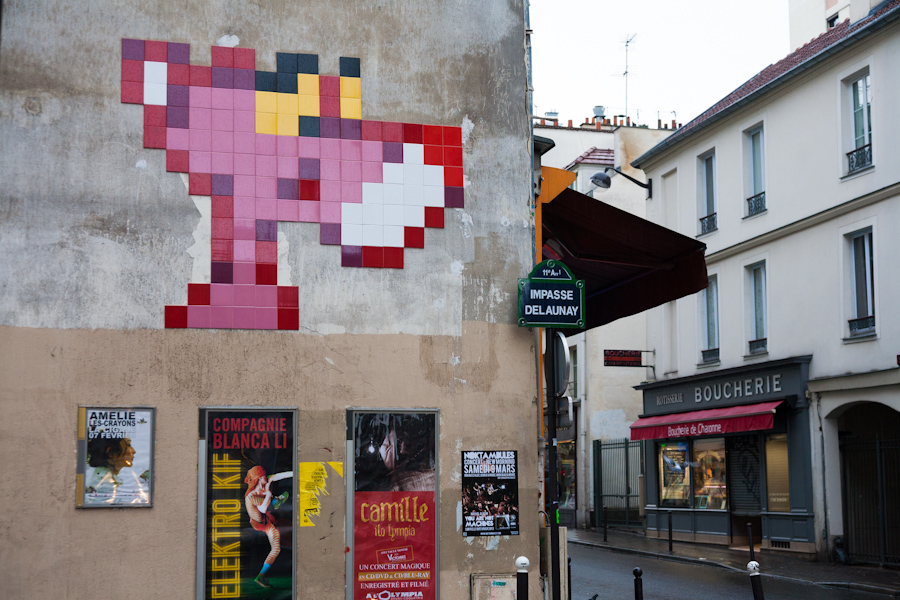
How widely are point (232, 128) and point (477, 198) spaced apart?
91.6 inches

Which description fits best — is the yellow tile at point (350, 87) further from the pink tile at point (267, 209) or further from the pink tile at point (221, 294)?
the pink tile at point (221, 294)

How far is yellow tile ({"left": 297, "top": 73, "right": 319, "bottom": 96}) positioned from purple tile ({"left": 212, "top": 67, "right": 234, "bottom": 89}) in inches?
23.6

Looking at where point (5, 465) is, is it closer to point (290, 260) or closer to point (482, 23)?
point (290, 260)

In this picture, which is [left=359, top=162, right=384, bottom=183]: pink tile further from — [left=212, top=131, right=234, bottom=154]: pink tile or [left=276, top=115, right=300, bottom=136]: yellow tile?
[left=212, top=131, right=234, bottom=154]: pink tile

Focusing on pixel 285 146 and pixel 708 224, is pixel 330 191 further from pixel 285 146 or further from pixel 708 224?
pixel 708 224

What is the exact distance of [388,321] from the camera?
891 cm

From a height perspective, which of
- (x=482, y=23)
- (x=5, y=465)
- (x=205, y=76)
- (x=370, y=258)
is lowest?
(x=5, y=465)

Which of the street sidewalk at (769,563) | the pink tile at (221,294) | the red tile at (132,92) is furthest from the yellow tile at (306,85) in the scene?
the street sidewalk at (769,563)

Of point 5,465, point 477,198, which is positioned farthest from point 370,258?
point 5,465

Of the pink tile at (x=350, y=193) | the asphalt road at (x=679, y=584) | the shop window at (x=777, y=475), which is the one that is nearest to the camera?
the pink tile at (x=350, y=193)

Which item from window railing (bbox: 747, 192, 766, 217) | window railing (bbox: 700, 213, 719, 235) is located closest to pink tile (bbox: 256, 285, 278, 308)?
window railing (bbox: 747, 192, 766, 217)

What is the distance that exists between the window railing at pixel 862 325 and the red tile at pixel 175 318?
1519 centimetres

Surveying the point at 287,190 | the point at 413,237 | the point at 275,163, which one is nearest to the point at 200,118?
the point at 275,163

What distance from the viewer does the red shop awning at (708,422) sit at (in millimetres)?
21500
